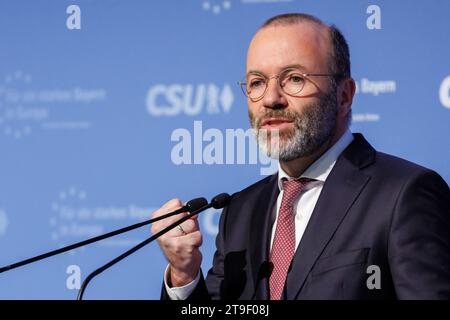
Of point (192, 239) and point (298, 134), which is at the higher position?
point (298, 134)

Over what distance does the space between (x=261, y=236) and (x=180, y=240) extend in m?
0.26

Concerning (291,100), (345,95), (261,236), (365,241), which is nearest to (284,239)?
(261,236)

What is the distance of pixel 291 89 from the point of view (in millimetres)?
1728

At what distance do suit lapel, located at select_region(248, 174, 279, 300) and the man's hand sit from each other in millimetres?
156

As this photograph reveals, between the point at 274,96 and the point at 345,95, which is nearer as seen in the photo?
the point at 274,96

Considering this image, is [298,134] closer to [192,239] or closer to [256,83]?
[256,83]

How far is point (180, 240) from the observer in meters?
1.58

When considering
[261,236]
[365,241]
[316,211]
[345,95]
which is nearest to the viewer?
[365,241]

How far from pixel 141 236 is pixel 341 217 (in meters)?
1.16

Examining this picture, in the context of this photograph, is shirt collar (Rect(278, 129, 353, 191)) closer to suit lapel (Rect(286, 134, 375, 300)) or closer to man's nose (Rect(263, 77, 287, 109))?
suit lapel (Rect(286, 134, 375, 300))

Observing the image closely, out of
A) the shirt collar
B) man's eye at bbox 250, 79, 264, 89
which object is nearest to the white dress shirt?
the shirt collar

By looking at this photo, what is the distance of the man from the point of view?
4.90ft

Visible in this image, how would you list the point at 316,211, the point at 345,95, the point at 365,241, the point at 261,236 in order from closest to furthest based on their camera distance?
the point at 365,241 < the point at 316,211 < the point at 261,236 < the point at 345,95
